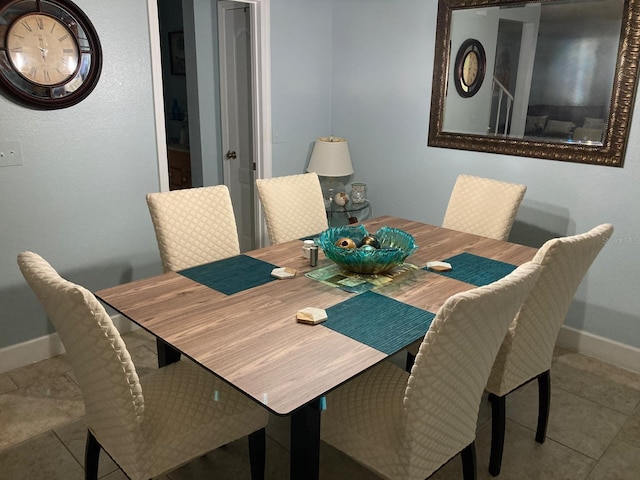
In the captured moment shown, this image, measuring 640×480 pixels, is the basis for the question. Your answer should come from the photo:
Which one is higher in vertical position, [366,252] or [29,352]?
[366,252]

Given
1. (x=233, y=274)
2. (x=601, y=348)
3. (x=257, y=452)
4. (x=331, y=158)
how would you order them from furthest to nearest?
1. (x=331, y=158)
2. (x=601, y=348)
3. (x=233, y=274)
4. (x=257, y=452)

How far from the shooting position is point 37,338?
285 cm

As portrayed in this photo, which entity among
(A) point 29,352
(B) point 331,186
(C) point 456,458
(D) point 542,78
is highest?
(D) point 542,78

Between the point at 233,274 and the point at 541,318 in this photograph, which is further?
the point at 233,274

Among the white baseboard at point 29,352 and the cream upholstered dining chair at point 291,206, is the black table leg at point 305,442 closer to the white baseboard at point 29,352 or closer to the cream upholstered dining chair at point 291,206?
the cream upholstered dining chair at point 291,206

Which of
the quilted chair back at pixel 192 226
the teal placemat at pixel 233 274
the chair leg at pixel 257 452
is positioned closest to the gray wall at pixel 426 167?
the teal placemat at pixel 233 274

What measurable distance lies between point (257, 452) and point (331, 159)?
7.53 feet

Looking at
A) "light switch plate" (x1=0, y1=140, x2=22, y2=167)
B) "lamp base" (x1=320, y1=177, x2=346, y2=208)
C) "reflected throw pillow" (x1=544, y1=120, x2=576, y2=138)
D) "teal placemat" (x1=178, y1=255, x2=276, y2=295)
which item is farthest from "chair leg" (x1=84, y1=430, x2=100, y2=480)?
"reflected throw pillow" (x1=544, y1=120, x2=576, y2=138)

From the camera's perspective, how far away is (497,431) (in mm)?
2041

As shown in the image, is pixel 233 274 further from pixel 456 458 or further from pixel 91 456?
pixel 456 458

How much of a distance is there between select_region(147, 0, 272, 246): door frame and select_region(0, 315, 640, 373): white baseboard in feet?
3.49

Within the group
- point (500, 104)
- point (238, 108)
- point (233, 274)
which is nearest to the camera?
point (233, 274)

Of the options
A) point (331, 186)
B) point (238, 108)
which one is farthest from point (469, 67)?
point (238, 108)

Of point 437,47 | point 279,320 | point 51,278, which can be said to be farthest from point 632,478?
point 437,47
